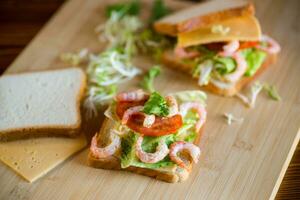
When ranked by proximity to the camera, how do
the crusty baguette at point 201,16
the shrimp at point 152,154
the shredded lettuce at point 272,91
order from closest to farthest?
the shrimp at point 152,154, the shredded lettuce at point 272,91, the crusty baguette at point 201,16

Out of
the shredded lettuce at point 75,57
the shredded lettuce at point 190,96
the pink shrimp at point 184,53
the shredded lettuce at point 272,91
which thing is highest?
A: the pink shrimp at point 184,53

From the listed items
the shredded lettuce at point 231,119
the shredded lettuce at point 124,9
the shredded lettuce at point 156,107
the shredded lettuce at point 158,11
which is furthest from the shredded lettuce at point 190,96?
the shredded lettuce at point 124,9

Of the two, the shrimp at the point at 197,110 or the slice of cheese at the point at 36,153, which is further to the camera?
the shrimp at the point at 197,110

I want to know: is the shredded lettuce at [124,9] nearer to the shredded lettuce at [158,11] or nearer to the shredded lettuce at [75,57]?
the shredded lettuce at [158,11]

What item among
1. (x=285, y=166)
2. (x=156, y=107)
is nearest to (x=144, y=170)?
(x=156, y=107)

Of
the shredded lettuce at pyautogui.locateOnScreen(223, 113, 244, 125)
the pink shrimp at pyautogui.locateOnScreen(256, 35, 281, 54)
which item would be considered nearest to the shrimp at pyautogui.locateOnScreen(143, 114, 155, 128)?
the shredded lettuce at pyautogui.locateOnScreen(223, 113, 244, 125)

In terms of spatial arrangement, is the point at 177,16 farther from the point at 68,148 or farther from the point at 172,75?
the point at 68,148
